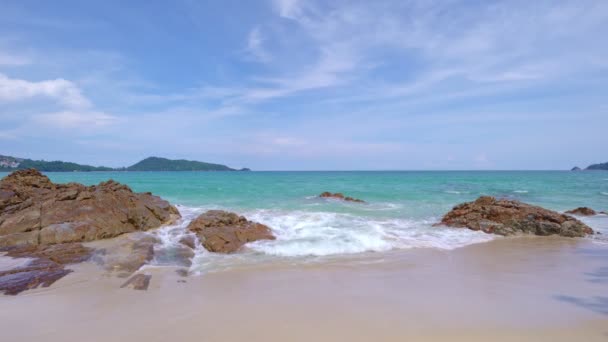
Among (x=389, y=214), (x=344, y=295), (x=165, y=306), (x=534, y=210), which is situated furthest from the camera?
(x=389, y=214)

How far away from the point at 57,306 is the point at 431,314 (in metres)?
5.83

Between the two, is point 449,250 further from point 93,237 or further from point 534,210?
point 93,237

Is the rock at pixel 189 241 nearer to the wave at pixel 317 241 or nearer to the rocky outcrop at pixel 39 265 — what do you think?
the wave at pixel 317 241

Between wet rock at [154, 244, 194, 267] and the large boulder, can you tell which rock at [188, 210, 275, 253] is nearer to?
wet rock at [154, 244, 194, 267]

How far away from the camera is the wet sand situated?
3908 millimetres

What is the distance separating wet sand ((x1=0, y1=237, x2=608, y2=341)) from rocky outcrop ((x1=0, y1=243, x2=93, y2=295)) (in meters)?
0.28

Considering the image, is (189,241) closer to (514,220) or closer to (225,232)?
(225,232)

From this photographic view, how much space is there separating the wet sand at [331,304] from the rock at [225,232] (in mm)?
1996

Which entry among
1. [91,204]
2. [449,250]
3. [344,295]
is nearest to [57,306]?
[344,295]

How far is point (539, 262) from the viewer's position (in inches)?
279

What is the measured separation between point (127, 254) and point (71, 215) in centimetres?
397

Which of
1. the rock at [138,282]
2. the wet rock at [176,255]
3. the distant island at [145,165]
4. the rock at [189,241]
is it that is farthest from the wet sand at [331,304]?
the distant island at [145,165]

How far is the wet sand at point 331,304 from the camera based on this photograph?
391cm

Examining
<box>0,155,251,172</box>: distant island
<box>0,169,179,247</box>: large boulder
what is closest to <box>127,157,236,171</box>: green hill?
<box>0,155,251,172</box>: distant island
